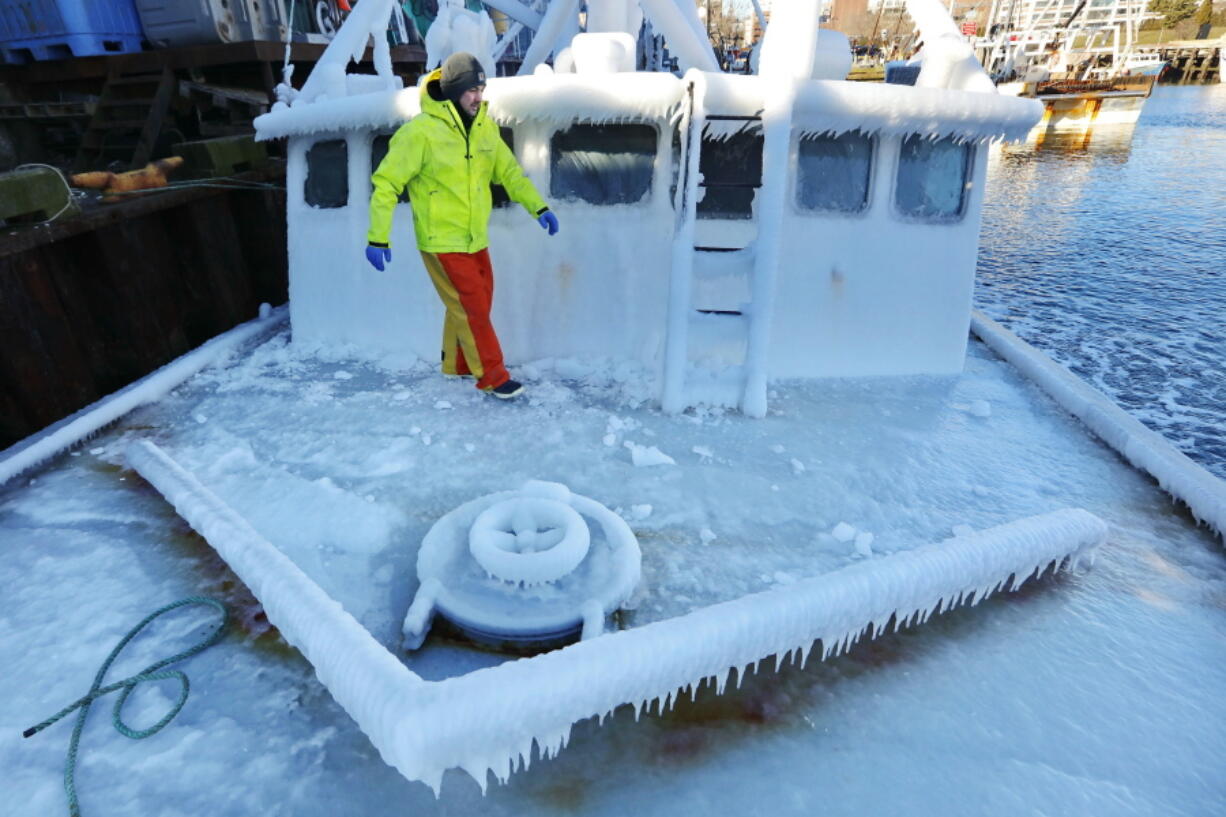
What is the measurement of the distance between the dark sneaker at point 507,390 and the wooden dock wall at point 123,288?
9.94 ft

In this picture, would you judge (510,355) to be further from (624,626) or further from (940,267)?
(940,267)

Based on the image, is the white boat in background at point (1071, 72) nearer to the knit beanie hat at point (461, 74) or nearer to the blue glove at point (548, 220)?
the blue glove at point (548, 220)

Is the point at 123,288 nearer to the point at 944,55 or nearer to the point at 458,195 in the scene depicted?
the point at 458,195

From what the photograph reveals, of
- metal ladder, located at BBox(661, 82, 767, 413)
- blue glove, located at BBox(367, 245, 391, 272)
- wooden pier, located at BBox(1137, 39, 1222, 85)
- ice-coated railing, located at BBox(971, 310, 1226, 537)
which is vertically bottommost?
ice-coated railing, located at BBox(971, 310, 1226, 537)

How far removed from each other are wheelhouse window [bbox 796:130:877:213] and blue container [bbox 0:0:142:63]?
867cm

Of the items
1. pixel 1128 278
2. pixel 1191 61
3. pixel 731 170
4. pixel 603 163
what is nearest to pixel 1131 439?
pixel 731 170

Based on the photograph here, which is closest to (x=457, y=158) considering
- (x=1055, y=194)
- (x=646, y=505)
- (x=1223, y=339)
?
(x=646, y=505)

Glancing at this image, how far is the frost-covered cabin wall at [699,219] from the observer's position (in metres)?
3.57

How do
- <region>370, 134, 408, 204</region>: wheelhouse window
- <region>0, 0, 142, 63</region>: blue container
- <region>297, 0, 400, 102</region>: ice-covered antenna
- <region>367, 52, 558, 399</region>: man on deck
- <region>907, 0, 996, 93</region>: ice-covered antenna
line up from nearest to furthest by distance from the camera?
<region>367, 52, 558, 399</region>: man on deck → <region>907, 0, 996, 93</region>: ice-covered antenna → <region>370, 134, 408, 204</region>: wheelhouse window → <region>297, 0, 400, 102</region>: ice-covered antenna → <region>0, 0, 142, 63</region>: blue container

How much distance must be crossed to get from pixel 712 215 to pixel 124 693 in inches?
131

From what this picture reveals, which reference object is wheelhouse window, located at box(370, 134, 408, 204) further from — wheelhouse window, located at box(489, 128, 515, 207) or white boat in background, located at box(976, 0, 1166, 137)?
white boat in background, located at box(976, 0, 1166, 137)

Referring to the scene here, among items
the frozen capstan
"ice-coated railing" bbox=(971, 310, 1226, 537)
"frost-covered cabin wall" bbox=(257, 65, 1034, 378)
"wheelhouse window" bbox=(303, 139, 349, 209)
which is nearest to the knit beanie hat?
"frost-covered cabin wall" bbox=(257, 65, 1034, 378)

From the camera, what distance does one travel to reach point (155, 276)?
526 cm

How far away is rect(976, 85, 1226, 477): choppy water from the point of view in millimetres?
6547
